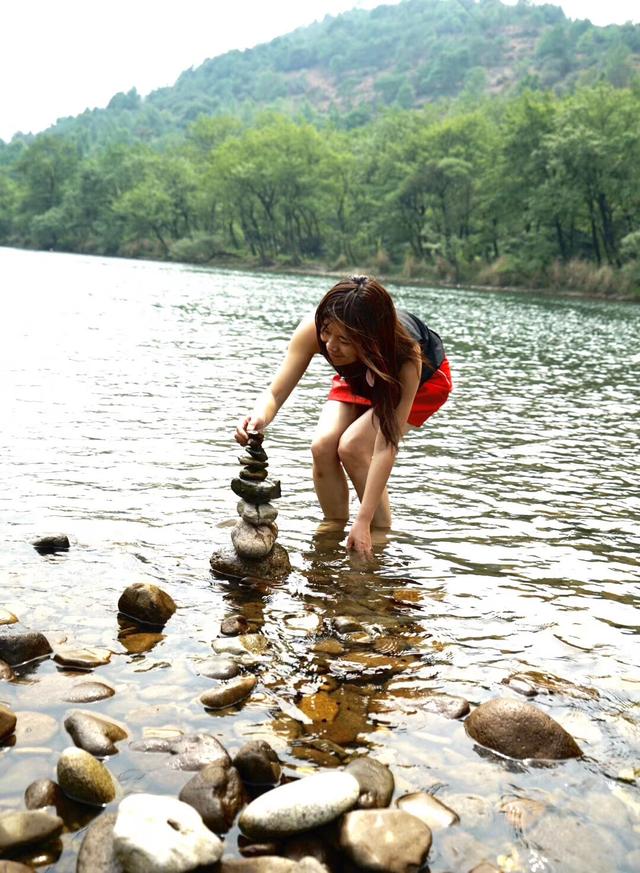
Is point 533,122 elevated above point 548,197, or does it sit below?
above

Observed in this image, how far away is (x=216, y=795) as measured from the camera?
10.3 ft

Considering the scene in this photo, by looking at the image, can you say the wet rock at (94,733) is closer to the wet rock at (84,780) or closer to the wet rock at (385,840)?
the wet rock at (84,780)

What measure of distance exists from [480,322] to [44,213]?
10814 centimetres

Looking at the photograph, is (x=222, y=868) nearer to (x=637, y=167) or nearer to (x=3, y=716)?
(x=3, y=716)

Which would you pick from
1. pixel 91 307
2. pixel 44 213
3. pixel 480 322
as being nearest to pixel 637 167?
pixel 480 322

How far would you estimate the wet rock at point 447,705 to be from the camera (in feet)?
13.1

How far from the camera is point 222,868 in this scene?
2.80 meters

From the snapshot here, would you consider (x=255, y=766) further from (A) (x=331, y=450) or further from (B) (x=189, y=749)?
(A) (x=331, y=450)

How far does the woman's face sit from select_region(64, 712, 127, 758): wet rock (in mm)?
2825

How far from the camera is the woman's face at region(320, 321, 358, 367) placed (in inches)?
210

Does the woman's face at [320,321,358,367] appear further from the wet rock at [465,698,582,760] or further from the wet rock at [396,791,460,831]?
the wet rock at [396,791,460,831]

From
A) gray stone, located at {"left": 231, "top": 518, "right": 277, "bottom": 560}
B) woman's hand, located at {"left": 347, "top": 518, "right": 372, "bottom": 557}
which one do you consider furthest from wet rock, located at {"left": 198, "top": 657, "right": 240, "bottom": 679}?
woman's hand, located at {"left": 347, "top": 518, "right": 372, "bottom": 557}

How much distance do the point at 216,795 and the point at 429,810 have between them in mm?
847

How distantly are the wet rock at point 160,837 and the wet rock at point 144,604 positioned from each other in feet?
6.23
